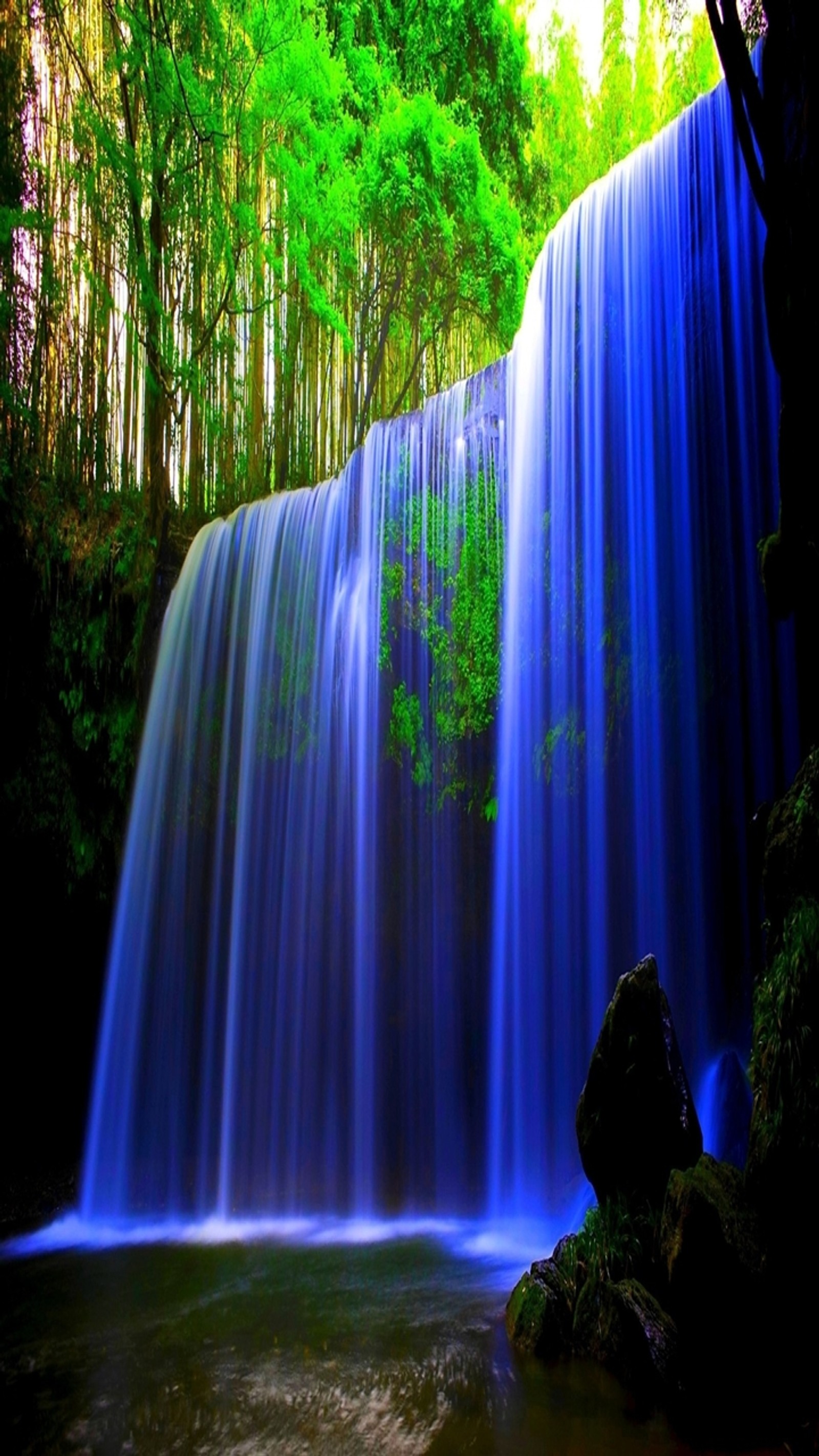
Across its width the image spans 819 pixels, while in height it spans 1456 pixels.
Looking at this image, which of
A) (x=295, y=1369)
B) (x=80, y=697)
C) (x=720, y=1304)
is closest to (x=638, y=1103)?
(x=720, y=1304)

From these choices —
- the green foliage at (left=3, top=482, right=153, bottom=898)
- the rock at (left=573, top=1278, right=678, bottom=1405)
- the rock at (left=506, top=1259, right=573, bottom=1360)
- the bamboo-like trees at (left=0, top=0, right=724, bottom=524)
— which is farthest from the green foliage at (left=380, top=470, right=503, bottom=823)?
the rock at (left=573, top=1278, right=678, bottom=1405)

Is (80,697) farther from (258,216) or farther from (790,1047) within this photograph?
(790,1047)

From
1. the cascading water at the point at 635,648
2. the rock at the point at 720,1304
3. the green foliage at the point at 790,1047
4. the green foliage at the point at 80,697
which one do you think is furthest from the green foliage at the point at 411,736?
the rock at the point at 720,1304

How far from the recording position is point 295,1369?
380 cm

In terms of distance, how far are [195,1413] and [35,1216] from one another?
4113 mm

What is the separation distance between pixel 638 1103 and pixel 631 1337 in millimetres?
869

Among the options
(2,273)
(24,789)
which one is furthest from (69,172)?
(24,789)

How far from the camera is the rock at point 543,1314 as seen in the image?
3.74 meters

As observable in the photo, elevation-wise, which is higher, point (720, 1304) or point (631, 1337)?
point (720, 1304)

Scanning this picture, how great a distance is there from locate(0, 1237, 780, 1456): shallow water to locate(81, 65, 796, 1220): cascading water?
146 cm

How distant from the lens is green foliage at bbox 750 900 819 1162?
3273 mm

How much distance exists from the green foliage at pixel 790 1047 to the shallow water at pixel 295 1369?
3.18 feet

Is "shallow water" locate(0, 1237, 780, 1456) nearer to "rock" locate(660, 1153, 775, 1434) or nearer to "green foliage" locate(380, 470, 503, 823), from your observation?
"rock" locate(660, 1153, 775, 1434)

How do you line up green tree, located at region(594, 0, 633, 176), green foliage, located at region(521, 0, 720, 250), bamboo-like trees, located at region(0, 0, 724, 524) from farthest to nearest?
1. green tree, located at region(594, 0, 633, 176)
2. green foliage, located at region(521, 0, 720, 250)
3. bamboo-like trees, located at region(0, 0, 724, 524)
